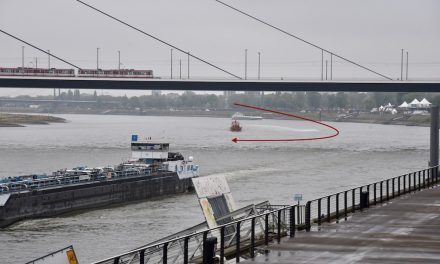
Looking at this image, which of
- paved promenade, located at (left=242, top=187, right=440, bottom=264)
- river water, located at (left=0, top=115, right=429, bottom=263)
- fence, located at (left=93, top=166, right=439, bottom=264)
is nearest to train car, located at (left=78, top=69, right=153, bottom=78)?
river water, located at (left=0, top=115, right=429, bottom=263)

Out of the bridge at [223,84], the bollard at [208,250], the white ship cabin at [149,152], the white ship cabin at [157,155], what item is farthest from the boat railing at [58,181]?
the bridge at [223,84]

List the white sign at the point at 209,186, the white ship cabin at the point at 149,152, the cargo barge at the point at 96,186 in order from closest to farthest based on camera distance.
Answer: the white sign at the point at 209,186 → the cargo barge at the point at 96,186 → the white ship cabin at the point at 149,152

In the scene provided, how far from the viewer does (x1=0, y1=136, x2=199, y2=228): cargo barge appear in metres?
50.7

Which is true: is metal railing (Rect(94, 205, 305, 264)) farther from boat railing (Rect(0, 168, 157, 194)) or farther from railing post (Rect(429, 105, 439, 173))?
boat railing (Rect(0, 168, 157, 194))

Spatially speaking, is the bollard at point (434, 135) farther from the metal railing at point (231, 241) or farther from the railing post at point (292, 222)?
the railing post at point (292, 222)

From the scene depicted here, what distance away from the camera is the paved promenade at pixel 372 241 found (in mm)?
19188

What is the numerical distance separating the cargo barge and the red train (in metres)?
51.9

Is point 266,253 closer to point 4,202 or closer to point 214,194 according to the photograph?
point 214,194

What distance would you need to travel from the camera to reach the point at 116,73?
130 meters

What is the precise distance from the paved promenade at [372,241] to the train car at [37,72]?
330ft

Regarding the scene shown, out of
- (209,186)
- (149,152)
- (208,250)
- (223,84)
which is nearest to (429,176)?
(209,186)

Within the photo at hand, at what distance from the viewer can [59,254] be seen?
55.0 feet

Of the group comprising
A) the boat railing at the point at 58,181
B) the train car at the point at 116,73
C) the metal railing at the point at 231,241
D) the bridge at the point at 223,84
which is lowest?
the boat railing at the point at 58,181

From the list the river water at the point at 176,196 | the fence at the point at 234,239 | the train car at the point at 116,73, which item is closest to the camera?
the fence at the point at 234,239
